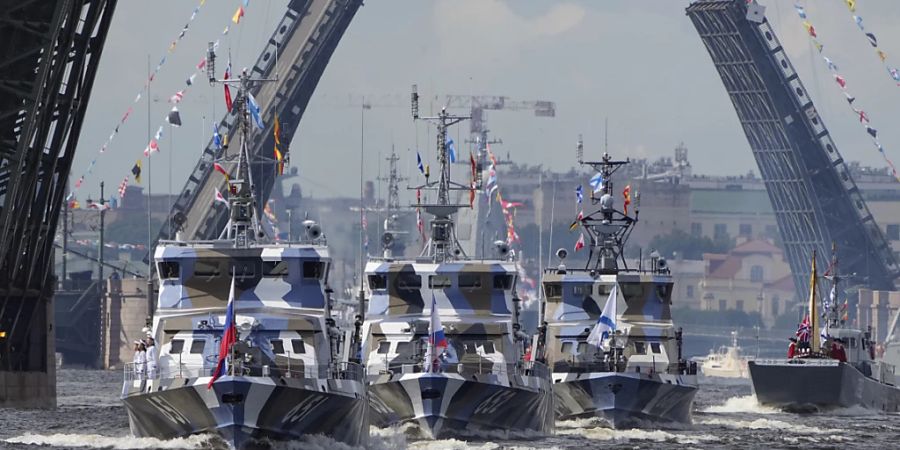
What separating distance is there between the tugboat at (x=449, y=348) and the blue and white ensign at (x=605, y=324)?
163cm

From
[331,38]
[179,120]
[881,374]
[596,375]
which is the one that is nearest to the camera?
[596,375]

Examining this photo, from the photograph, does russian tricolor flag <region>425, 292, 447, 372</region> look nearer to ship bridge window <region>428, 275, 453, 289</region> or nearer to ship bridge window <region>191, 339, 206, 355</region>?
ship bridge window <region>428, 275, 453, 289</region>

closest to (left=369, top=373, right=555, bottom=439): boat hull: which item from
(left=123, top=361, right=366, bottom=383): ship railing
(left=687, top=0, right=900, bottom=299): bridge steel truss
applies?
(left=123, top=361, right=366, bottom=383): ship railing

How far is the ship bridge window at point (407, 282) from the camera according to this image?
48.9 meters

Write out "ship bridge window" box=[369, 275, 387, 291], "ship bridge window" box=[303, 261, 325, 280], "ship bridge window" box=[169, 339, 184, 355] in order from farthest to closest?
"ship bridge window" box=[369, 275, 387, 291], "ship bridge window" box=[303, 261, 325, 280], "ship bridge window" box=[169, 339, 184, 355]

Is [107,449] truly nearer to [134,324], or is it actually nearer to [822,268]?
[134,324]

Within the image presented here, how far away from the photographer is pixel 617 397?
53.0m

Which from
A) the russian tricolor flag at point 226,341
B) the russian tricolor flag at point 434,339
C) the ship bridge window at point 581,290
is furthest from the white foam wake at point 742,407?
the russian tricolor flag at point 226,341

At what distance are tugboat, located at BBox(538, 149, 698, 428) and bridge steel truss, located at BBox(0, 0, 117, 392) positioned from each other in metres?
12.5

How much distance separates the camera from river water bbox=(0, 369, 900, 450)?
146 ft

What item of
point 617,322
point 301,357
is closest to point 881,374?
point 617,322

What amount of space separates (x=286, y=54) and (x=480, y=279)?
42.5 metres

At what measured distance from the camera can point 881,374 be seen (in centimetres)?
7775

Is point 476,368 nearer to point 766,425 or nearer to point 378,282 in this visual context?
point 378,282
